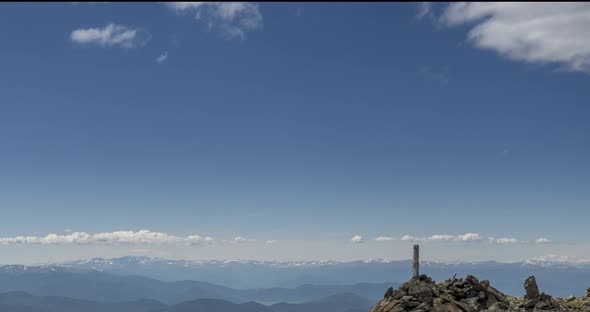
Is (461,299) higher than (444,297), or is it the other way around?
(444,297)

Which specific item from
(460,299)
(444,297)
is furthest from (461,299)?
(444,297)

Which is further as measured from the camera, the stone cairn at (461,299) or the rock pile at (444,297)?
the stone cairn at (461,299)

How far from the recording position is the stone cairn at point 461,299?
52.1 metres

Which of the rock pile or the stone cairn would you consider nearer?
the rock pile

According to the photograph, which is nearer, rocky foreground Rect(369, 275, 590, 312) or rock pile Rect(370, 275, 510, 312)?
rock pile Rect(370, 275, 510, 312)

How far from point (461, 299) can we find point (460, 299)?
20 cm

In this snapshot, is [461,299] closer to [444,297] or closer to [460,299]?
[460,299]

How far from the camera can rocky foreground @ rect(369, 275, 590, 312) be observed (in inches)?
2050

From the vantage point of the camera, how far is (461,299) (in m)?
55.9

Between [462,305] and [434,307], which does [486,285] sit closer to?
[462,305]

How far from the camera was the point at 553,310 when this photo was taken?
52.7 m

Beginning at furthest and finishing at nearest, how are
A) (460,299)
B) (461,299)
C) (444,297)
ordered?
(460,299) < (461,299) < (444,297)

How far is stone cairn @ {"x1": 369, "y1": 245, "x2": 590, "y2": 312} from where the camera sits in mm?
52062

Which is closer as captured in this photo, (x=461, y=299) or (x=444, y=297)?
(x=444, y=297)
